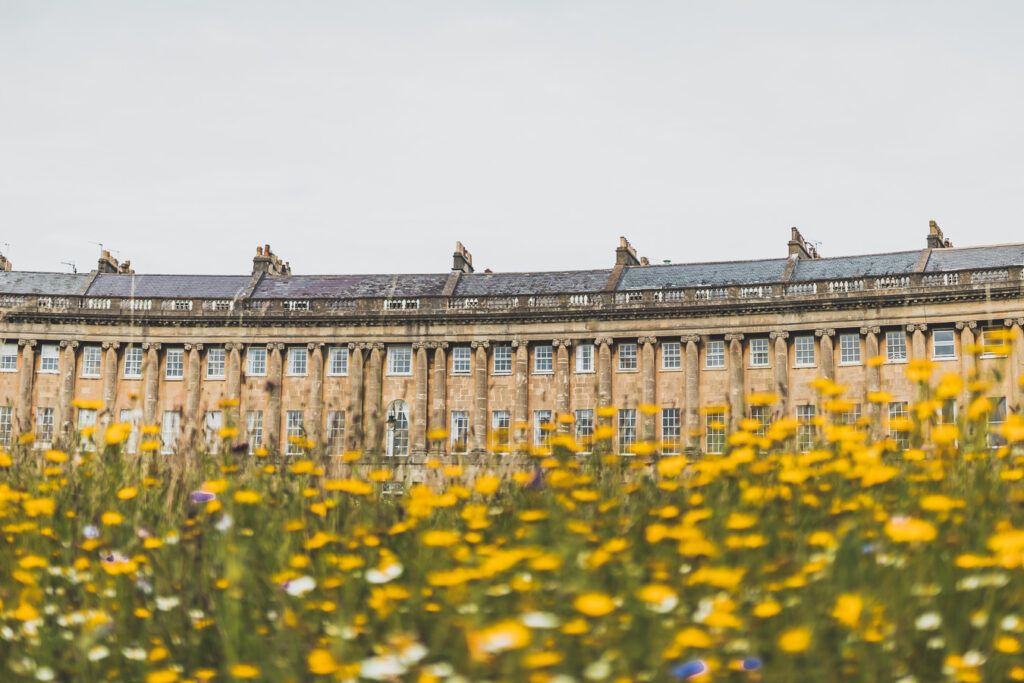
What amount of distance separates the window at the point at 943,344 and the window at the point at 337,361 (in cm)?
2564

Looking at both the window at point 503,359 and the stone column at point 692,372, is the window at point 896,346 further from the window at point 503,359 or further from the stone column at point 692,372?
the window at point 503,359

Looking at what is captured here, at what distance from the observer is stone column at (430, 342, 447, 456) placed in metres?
48.1

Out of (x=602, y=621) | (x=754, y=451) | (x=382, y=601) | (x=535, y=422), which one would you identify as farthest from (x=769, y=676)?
(x=535, y=422)

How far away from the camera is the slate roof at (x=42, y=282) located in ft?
181

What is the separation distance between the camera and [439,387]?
48.6 m

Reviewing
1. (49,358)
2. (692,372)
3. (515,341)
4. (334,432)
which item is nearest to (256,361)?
(49,358)

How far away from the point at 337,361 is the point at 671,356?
15.4 metres

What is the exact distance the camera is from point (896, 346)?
4484 centimetres

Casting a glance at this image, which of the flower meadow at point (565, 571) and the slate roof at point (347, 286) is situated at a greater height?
the slate roof at point (347, 286)

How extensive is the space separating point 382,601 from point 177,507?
11.3 feet

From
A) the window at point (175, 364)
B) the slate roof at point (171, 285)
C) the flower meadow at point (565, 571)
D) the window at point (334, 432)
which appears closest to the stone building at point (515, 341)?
the window at point (175, 364)

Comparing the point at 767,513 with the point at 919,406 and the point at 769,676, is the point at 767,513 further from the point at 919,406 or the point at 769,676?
the point at 769,676

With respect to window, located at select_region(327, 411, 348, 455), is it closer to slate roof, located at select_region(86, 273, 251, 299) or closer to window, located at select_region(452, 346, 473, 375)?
window, located at select_region(452, 346, 473, 375)

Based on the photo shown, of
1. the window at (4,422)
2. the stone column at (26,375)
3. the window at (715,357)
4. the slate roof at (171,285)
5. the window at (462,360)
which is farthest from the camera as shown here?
the slate roof at (171,285)
